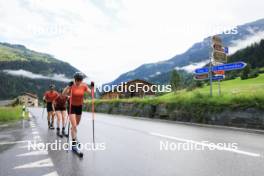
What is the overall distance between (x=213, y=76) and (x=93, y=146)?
999 centimetres

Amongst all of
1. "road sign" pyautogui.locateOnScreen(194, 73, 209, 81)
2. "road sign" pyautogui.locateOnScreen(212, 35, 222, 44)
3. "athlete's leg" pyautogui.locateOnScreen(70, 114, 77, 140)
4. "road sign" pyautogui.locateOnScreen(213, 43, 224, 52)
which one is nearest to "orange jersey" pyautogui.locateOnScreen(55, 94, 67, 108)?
"athlete's leg" pyautogui.locateOnScreen(70, 114, 77, 140)

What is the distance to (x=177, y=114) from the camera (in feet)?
56.4

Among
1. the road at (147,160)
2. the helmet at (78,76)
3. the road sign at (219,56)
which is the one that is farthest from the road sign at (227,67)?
the helmet at (78,76)

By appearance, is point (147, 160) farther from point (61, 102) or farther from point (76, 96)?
point (61, 102)

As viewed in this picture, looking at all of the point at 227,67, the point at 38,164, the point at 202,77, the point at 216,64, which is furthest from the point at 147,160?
the point at 202,77

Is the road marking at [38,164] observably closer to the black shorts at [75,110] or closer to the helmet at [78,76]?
the black shorts at [75,110]

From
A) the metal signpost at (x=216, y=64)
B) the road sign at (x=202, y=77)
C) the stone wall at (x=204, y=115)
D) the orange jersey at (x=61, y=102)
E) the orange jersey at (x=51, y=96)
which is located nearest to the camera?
the stone wall at (x=204, y=115)

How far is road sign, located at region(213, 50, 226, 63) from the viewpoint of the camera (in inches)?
647

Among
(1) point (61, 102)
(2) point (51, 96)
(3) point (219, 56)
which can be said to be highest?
(3) point (219, 56)

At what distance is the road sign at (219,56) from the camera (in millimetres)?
16422

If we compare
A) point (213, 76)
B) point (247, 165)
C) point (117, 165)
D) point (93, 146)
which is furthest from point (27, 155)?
point (213, 76)

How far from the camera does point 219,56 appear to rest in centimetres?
1678

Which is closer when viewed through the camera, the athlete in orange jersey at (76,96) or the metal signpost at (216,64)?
the athlete in orange jersey at (76,96)

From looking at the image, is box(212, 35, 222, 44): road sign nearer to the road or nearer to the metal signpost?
the metal signpost
